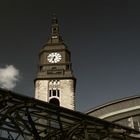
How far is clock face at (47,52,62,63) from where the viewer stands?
154ft

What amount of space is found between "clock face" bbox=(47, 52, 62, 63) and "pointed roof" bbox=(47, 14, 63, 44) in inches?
88.2

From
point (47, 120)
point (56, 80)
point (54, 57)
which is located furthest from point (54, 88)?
point (47, 120)

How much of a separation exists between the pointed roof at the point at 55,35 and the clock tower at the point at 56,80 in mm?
2151

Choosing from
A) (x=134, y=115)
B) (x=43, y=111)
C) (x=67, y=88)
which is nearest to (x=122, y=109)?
(x=134, y=115)

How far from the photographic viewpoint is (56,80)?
4584 centimetres

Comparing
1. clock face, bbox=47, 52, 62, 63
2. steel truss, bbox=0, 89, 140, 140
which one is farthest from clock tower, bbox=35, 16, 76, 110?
steel truss, bbox=0, 89, 140, 140

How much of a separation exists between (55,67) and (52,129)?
100 feet

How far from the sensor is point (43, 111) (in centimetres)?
1362

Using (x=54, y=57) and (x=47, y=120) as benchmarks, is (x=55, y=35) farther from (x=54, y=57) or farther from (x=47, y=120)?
(x=47, y=120)

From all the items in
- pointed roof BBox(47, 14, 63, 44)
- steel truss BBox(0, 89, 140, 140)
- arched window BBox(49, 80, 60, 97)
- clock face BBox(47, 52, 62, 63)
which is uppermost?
pointed roof BBox(47, 14, 63, 44)

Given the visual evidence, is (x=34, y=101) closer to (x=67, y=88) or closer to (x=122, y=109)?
(x=122, y=109)

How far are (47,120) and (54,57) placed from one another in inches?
1284

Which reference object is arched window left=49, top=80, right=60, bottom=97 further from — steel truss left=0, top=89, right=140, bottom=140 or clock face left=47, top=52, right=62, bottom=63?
steel truss left=0, top=89, right=140, bottom=140

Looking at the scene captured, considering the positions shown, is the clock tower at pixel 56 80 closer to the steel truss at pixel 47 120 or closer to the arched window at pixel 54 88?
the arched window at pixel 54 88
